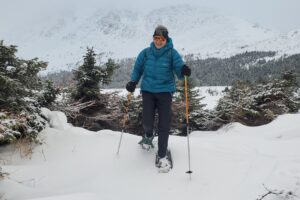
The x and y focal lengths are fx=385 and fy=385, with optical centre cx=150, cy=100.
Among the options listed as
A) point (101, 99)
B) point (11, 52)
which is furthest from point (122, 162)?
point (101, 99)

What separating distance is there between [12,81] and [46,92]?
309 cm

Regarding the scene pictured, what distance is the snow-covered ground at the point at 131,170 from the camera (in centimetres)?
514

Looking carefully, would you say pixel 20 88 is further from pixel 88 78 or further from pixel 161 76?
pixel 88 78

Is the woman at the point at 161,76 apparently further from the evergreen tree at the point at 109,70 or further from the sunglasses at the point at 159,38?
the evergreen tree at the point at 109,70

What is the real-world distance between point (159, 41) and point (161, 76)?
551 mm

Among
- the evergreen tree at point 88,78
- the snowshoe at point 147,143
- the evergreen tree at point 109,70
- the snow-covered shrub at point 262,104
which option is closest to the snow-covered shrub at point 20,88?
the snowshoe at point 147,143

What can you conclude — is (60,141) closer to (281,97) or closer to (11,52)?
(11,52)

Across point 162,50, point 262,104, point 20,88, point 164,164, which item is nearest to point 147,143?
point 164,164

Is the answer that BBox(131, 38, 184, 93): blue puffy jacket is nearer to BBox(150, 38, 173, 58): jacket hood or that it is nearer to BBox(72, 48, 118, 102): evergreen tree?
BBox(150, 38, 173, 58): jacket hood

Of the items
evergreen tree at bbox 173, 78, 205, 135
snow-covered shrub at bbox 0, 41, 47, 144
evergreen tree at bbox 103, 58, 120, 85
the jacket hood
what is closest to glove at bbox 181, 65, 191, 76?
the jacket hood

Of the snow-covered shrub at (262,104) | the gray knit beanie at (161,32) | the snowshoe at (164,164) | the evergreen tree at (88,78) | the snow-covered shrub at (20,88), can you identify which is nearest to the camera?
the snowshoe at (164,164)

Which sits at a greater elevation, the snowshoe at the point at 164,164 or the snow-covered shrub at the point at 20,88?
the snow-covered shrub at the point at 20,88

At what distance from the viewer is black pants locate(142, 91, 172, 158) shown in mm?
6094

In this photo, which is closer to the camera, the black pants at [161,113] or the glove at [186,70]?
the glove at [186,70]
